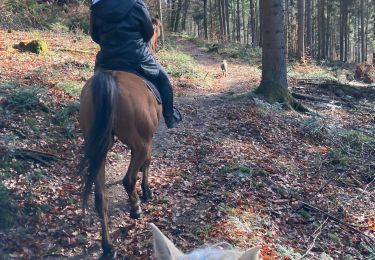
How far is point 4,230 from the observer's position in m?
5.52

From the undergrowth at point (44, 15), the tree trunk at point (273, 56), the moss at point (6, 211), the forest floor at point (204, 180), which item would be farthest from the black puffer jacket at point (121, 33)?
the undergrowth at point (44, 15)

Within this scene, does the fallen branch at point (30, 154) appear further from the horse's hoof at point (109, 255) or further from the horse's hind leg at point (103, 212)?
the horse's hoof at point (109, 255)

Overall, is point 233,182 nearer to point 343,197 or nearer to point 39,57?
point 343,197

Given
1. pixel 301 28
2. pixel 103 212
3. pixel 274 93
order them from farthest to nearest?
pixel 301 28 < pixel 274 93 < pixel 103 212

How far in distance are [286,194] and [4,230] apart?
14.6ft

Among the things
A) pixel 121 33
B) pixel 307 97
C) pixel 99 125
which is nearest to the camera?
pixel 99 125

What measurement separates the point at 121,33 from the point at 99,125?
4.94 feet

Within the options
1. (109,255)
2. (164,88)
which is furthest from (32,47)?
(109,255)

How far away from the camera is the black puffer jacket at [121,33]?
5.86 m

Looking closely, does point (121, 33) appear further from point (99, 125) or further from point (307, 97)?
point (307, 97)

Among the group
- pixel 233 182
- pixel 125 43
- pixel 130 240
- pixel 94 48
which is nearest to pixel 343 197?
pixel 233 182

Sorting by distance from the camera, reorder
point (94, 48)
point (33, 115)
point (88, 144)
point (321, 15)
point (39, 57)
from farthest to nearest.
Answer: point (321, 15), point (94, 48), point (39, 57), point (33, 115), point (88, 144)

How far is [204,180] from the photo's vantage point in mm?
7574

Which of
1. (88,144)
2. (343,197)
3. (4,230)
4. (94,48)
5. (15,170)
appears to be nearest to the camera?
(88,144)
